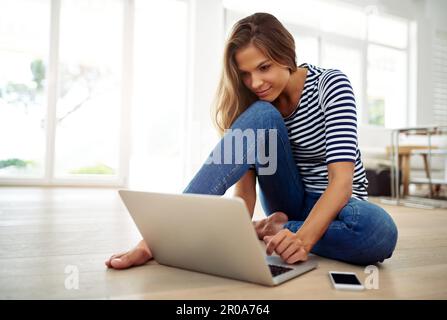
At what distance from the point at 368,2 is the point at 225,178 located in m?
5.63

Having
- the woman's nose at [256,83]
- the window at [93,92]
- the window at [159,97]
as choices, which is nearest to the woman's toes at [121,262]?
the woman's nose at [256,83]

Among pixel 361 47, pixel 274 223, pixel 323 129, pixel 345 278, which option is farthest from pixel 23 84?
pixel 361 47

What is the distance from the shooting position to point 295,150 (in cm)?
115

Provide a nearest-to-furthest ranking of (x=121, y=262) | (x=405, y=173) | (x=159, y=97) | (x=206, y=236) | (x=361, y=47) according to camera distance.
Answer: (x=206, y=236)
(x=121, y=262)
(x=405, y=173)
(x=159, y=97)
(x=361, y=47)

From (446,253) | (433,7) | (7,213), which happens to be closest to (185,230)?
(446,253)

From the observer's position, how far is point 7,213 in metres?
1.91

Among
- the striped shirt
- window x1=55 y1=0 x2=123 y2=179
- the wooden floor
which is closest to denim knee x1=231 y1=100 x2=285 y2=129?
the striped shirt

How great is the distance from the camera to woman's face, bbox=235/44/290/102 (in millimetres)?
1025

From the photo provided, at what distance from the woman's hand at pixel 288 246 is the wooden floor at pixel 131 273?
0.05m

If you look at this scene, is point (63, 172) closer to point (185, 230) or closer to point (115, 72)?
point (115, 72)

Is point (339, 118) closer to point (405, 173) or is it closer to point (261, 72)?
point (261, 72)

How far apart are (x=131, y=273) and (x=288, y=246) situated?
1.25ft

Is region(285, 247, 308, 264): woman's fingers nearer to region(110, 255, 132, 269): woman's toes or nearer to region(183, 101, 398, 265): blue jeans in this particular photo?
region(183, 101, 398, 265): blue jeans

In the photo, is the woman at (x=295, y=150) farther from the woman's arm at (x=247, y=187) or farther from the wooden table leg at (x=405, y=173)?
the wooden table leg at (x=405, y=173)
